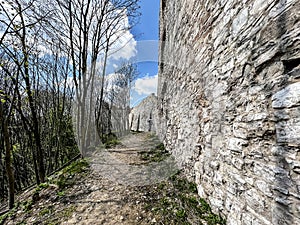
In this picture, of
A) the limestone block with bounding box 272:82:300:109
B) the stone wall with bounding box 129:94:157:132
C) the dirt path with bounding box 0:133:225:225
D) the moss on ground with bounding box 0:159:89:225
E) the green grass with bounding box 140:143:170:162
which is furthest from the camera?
Answer: the stone wall with bounding box 129:94:157:132

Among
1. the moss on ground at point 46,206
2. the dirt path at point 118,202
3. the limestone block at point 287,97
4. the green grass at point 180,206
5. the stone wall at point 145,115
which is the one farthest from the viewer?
the stone wall at point 145,115

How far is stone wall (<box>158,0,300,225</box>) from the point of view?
0.95 meters

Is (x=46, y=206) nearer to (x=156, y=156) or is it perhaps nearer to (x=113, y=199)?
(x=113, y=199)

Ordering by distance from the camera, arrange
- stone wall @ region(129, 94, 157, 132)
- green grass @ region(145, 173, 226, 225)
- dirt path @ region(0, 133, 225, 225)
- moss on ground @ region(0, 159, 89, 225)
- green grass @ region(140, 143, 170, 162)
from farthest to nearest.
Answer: stone wall @ region(129, 94, 157, 132) → green grass @ region(140, 143, 170, 162) → moss on ground @ region(0, 159, 89, 225) → dirt path @ region(0, 133, 225, 225) → green grass @ region(145, 173, 226, 225)

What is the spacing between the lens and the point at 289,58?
3.13 feet

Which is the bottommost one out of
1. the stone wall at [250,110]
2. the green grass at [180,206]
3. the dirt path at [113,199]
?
the dirt path at [113,199]

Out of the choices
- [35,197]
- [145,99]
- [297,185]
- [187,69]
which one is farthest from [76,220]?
[145,99]

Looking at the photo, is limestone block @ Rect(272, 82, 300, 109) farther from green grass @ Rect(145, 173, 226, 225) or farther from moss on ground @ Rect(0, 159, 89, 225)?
moss on ground @ Rect(0, 159, 89, 225)

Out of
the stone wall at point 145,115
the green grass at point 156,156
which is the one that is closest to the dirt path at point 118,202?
the green grass at point 156,156

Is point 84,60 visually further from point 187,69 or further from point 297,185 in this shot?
point 297,185

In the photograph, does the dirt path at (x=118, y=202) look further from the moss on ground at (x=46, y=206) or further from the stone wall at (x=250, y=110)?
the stone wall at (x=250, y=110)

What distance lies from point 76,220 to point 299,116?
248 cm

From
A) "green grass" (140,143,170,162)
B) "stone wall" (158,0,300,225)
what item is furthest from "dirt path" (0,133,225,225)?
"green grass" (140,143,170,162)

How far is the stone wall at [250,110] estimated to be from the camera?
947 mm
